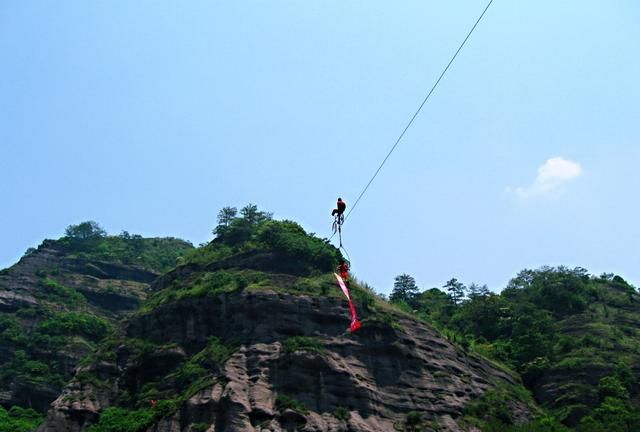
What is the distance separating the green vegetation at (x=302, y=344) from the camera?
2286 inches

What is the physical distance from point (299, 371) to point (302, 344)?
2703 mm

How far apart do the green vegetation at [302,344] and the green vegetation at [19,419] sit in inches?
1056

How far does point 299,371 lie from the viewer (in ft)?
186

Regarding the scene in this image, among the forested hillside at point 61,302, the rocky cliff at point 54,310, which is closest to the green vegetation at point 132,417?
the forested hillside at point 61,302

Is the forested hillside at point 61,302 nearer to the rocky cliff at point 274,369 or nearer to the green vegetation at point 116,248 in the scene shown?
the green vegetation at point 116,248

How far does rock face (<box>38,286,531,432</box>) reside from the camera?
53406mm

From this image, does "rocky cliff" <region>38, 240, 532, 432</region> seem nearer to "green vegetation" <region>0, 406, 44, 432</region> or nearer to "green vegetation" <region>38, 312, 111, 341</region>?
"green vegetation" <region>0, 406, 44, 432</region>

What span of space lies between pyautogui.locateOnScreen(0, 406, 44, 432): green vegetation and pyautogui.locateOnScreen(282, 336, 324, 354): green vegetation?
26834mm

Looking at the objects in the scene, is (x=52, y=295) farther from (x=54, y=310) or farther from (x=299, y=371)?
(x=299, y=371)

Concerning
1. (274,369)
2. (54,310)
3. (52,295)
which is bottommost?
(274,369)

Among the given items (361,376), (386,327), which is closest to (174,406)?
(361,376)

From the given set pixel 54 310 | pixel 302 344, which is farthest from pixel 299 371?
pixel 54 310

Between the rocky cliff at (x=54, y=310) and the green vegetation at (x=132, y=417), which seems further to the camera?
the rocky cliff at (x=54, y=310)

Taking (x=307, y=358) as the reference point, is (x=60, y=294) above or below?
above
